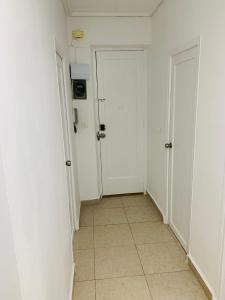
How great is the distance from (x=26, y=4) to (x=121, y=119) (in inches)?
100

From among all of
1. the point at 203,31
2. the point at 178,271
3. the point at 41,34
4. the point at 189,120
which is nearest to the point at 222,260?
the point at 178,271

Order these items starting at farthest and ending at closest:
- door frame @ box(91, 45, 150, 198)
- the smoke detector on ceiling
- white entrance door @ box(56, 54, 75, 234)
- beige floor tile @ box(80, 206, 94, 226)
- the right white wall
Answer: door frame @ box(91, 45, 150, 198)
beige floor tile @ box(80, 206, 94, 226)
the smoke detector on ceiling
white entrance door @ box(56, 54, 75, 234)
the right white wall

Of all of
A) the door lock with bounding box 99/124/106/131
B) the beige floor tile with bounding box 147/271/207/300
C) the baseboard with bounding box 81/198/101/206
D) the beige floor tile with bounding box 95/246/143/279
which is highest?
the door lock with bounding box 99/124/106/131

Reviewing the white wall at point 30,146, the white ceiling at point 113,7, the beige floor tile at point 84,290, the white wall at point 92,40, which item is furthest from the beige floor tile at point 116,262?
the white ceiling at point 113,7

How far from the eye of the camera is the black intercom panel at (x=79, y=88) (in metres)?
3.11

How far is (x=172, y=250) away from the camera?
8.13 feet

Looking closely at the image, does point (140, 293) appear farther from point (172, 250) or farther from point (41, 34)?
point (41, 34)

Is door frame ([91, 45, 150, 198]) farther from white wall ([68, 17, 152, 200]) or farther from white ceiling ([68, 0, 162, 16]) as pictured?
white ceiling ([68, 0, 162, 16])

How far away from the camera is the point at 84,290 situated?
2.01m

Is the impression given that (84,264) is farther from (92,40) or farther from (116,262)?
(92,40)

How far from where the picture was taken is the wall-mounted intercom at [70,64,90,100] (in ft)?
9.84

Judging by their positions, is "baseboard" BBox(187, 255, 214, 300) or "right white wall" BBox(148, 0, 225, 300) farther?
"baseboard" BBox(187, 255, 214, 300)

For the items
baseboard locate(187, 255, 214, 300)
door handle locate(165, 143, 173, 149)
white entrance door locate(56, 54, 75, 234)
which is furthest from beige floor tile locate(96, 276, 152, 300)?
door handle locate(165, 143, 173, 149)

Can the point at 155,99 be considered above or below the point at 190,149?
above
